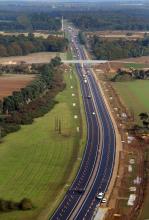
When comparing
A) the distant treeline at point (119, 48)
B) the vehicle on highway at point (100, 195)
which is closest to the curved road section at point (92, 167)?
the vehicle on highway at point (100, 195)

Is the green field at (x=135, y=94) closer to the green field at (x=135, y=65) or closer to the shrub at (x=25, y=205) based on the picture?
the green field at (x=135, y=65)

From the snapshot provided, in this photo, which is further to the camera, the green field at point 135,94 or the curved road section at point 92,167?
the green field at point 135,94

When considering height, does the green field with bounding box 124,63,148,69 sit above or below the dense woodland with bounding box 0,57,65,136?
below

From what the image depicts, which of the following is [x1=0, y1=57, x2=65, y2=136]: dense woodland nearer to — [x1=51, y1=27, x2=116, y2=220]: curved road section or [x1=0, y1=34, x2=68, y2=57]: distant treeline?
[x1=51, y1=27, x2=116, y2=220]: curved road section

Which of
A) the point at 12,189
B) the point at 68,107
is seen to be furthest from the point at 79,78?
the point at 12,189

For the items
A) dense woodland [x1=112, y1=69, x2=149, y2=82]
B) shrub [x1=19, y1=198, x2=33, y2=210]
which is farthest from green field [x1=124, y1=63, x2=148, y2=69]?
shrub [x1=19, y1=198, x2=33, y2=210]

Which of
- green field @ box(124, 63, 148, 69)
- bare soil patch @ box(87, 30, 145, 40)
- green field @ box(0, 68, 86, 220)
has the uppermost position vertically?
green field @ box(0, 68, 86, 220)

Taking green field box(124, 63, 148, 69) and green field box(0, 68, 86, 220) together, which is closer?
green field box(0, 68, 86, 220)

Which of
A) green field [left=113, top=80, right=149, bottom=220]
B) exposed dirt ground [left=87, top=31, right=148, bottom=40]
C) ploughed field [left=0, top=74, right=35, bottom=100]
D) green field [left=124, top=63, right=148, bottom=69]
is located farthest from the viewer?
exposed dirt ground [left=87, top=31, right=148, bottom=40]
